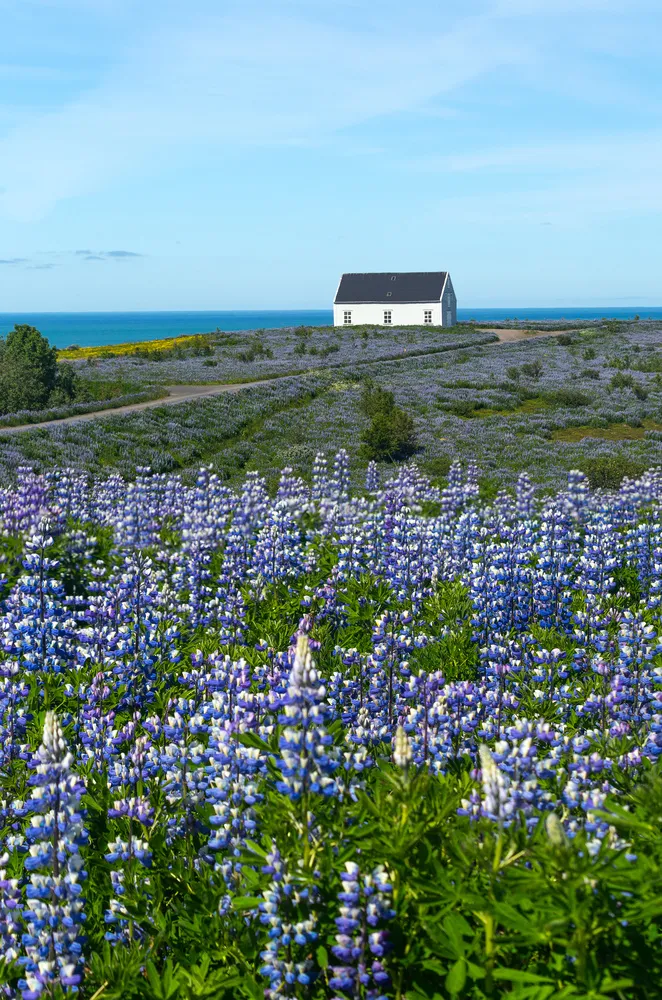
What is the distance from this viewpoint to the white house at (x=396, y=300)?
9238 centimetres

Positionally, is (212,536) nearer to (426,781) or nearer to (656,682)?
(656,682)

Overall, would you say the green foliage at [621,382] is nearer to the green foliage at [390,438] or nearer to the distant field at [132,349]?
the green foliage at [390,438]

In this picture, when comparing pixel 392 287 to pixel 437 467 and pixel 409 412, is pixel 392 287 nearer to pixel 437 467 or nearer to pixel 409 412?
pixel 409 412

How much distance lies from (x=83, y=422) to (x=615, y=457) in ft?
68.4

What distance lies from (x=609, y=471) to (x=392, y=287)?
71.5 meters

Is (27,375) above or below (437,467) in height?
above

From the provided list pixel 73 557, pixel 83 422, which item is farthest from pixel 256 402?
pixel 73 557

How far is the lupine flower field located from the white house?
3395 inches

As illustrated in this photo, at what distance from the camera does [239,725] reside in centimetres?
406

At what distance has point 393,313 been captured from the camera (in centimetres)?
9381

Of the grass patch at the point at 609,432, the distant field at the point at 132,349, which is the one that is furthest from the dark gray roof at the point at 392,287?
the grass patch at the point at 609,432

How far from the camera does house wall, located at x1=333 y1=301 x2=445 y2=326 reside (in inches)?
3632

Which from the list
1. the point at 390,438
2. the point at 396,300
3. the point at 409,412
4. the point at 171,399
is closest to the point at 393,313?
the point at 396,300

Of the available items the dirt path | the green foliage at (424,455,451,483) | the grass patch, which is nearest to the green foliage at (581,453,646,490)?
the green foliage at (424,455,451,483)
